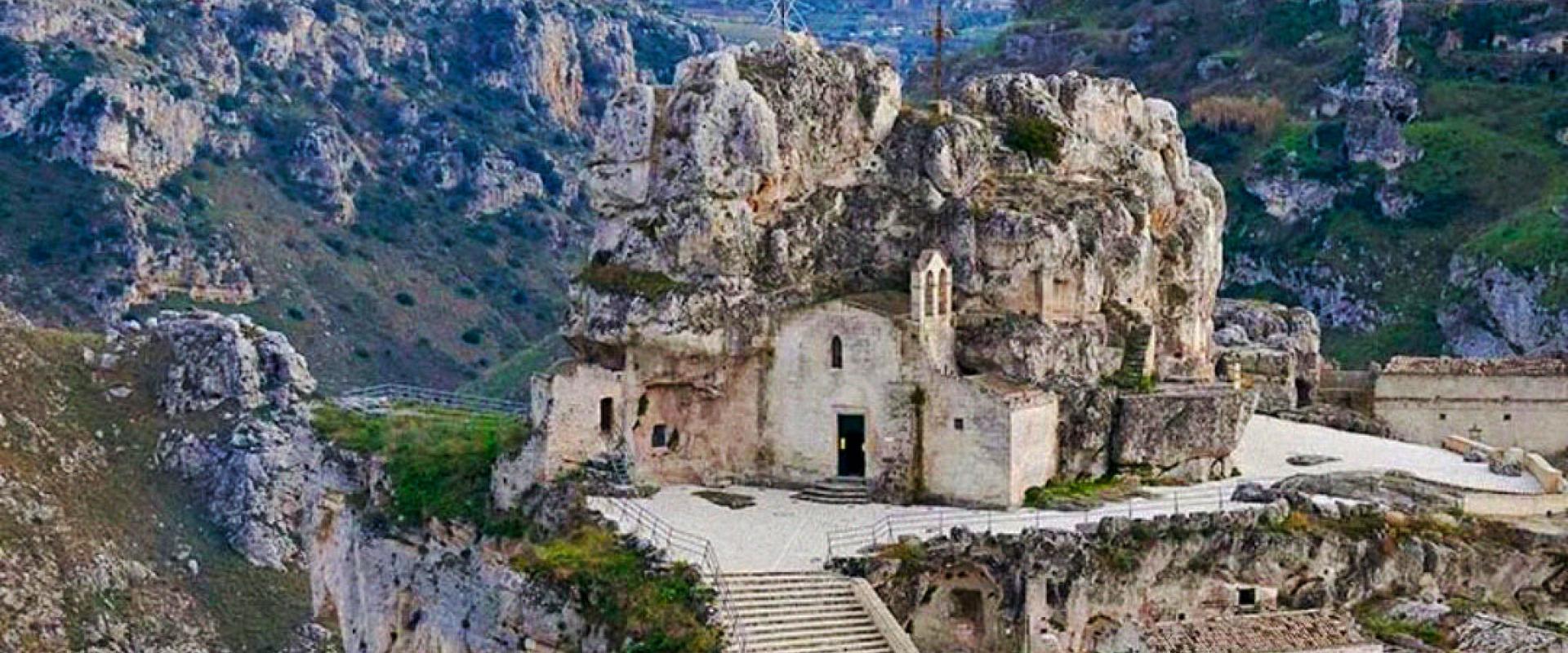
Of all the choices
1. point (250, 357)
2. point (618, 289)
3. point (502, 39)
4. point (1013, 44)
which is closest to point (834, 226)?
point (618, 289)

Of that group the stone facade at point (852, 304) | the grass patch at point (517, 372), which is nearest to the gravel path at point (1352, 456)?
the stone facade at point (852, 304)

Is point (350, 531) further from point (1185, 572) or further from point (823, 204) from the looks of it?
point (1185, 572)

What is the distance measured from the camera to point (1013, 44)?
15225 cm

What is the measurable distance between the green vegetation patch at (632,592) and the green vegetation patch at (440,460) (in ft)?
18.7

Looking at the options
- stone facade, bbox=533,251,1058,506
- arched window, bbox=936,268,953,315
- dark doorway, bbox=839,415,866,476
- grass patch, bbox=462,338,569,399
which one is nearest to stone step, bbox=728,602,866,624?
stone facade, bbox=533,251,1058,506

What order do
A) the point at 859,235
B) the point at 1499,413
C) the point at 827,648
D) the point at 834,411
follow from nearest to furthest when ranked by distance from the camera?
the point at 827,648
the point at 834,411
the point at 859,235
the point at 1499,413

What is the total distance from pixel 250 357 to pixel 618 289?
54.8 meters

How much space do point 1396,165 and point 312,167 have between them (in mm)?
64713

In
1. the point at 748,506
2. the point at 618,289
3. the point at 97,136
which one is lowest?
the point at 748,506

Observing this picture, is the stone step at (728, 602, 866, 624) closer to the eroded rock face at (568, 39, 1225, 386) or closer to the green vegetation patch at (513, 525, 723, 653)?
the green vegetation patch at (513, 525, 723, 653)

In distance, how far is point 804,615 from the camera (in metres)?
54.8

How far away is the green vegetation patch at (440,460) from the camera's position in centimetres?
6494

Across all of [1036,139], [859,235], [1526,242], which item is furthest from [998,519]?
[1526,242]

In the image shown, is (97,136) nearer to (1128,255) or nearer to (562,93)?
(562,93)
